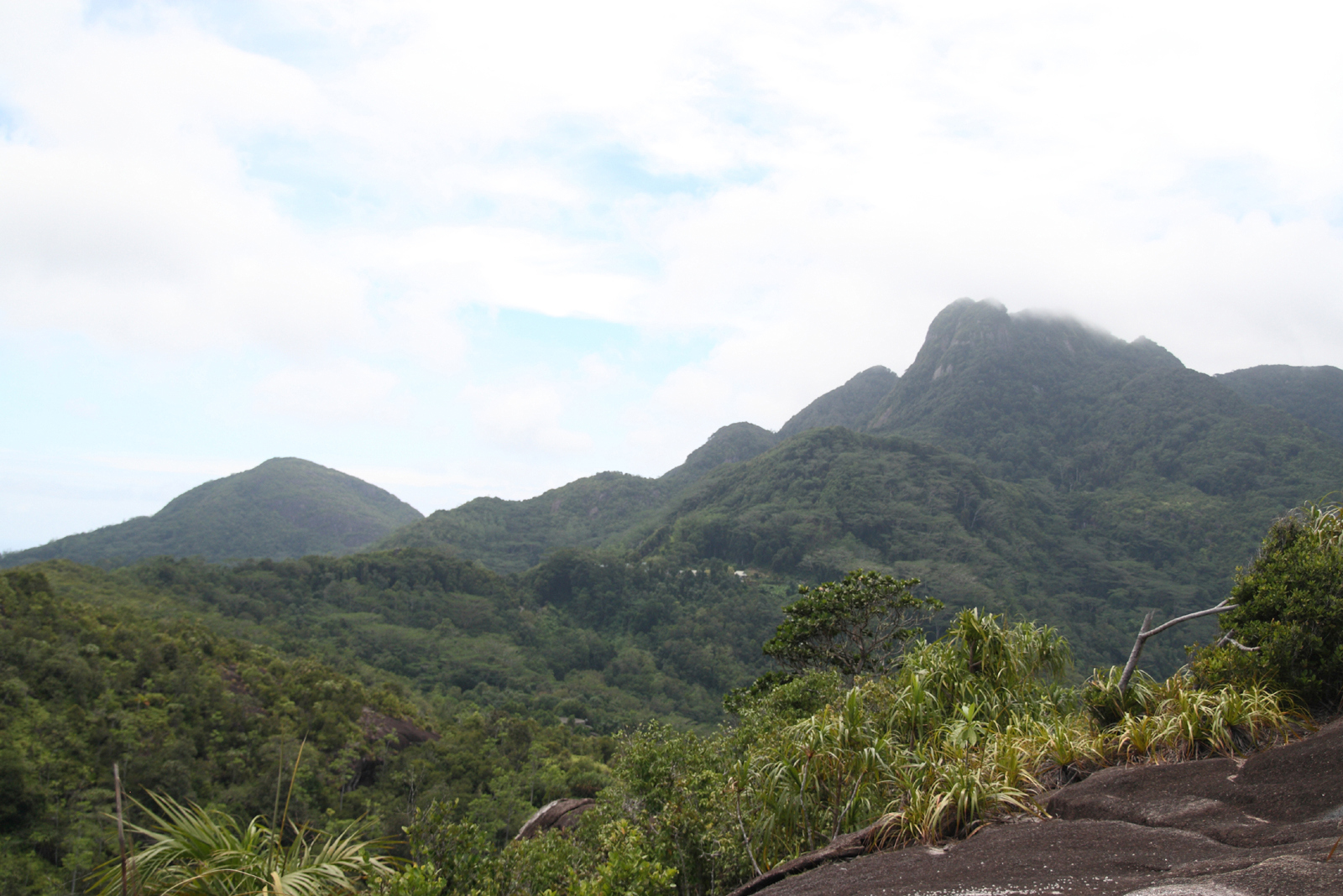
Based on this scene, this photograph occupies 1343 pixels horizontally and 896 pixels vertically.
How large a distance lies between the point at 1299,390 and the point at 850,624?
16823 centimetres

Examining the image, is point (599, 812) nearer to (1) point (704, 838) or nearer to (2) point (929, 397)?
(1) point (704, 838)

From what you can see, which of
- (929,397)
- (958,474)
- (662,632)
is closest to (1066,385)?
(929,397)

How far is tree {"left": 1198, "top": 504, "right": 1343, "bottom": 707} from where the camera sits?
270 inches

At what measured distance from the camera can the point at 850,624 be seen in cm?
1938

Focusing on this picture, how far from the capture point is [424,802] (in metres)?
29.3

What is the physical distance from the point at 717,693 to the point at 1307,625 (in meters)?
66.2

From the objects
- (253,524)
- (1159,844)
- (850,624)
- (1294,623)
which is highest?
(253,524)

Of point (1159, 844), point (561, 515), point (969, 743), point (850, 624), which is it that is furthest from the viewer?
point (561, 515)

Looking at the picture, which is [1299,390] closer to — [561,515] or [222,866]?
[561,515]

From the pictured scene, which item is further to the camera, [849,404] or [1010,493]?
[849,404]

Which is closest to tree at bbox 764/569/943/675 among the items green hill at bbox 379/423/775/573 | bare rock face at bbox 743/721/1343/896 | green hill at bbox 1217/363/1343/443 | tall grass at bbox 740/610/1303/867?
tall grass at bbox 740/610/1303/867

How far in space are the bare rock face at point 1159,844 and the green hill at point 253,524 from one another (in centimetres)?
12852

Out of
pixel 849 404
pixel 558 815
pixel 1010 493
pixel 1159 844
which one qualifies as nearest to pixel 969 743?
pixel 1159 844

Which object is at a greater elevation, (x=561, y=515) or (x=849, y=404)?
(x=849, y=404)
